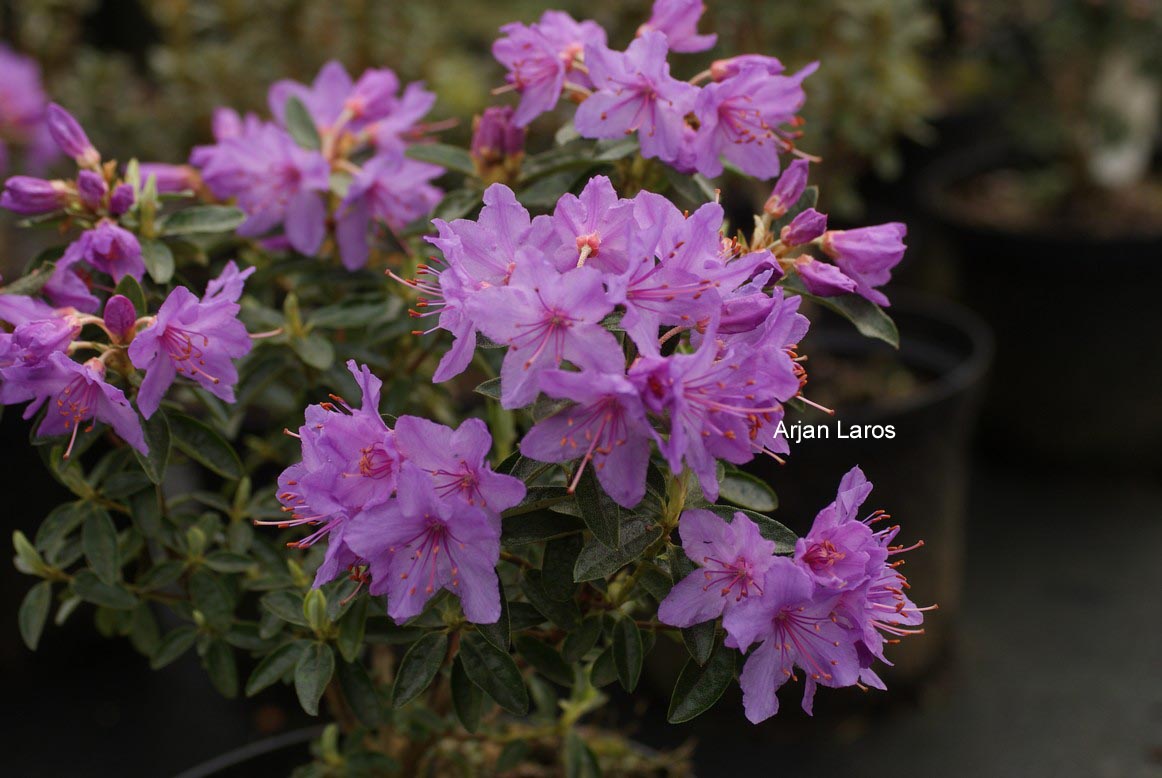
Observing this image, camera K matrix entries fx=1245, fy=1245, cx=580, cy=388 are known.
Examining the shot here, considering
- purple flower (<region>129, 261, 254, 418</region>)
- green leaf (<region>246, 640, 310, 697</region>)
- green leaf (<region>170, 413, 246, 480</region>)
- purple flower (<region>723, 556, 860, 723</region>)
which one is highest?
purple flower (<region>129, 261, 254, 418</region>)

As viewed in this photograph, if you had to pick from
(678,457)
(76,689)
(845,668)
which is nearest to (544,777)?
(845,668)

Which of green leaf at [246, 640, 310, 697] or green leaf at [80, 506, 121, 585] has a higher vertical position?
green leaf at [80, 506, 121, 585]

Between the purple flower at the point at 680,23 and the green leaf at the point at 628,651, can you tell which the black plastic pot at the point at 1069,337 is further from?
the green leaf at the point at 628,651

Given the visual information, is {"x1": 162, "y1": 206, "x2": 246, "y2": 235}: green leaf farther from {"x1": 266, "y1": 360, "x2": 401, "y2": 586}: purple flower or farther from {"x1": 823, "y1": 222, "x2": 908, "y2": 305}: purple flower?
{"x1": 823, "y1": 222, "x2": 908, "y2": 305}: purple flower

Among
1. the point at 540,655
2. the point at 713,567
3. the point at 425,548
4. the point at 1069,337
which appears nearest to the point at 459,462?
the point at 425,548

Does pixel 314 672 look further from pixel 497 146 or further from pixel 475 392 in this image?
pixel 497 146

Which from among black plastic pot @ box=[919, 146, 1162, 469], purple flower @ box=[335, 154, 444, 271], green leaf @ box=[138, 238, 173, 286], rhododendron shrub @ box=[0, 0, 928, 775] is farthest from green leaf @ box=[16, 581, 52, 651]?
black plastic pot @ box=[919, 146, 1162, 469]
